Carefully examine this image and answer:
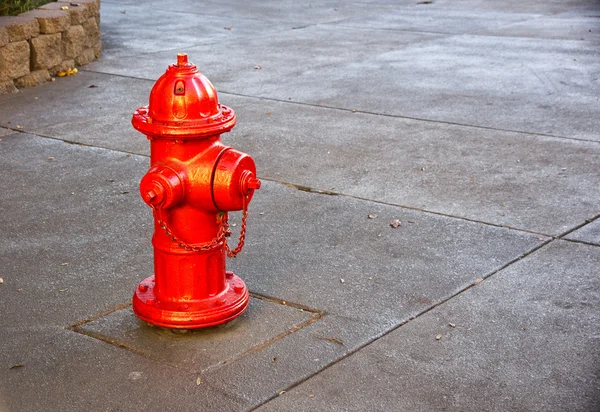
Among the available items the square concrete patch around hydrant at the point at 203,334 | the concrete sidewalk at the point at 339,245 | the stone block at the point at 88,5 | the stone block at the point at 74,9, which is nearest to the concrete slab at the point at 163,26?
the stone block at the point at 88,5

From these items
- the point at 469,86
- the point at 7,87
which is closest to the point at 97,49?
the point at 7,87

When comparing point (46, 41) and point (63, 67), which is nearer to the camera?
point (46, 41)

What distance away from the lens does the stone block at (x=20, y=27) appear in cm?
776

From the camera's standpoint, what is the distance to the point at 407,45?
10.4m

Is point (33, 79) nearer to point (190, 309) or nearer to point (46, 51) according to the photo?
point (46, 51)

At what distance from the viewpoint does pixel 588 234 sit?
15.0 ft

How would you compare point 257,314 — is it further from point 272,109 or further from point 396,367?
point 272,109

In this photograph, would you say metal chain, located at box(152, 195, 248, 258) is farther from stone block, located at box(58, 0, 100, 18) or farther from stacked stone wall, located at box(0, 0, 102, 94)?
stone block, located at box(58, 0, 100, 18)

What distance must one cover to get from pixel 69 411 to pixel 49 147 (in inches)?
139

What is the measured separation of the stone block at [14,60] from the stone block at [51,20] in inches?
12.7

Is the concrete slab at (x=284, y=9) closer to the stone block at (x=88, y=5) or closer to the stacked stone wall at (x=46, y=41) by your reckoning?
the stone block at (x=88, y=5)

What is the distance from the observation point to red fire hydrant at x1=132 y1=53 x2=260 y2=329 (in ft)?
10.6

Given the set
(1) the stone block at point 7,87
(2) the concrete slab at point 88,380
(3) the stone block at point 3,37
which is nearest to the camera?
(2) the concrete slab at point 88,380

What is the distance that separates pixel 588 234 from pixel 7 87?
17.7ft
